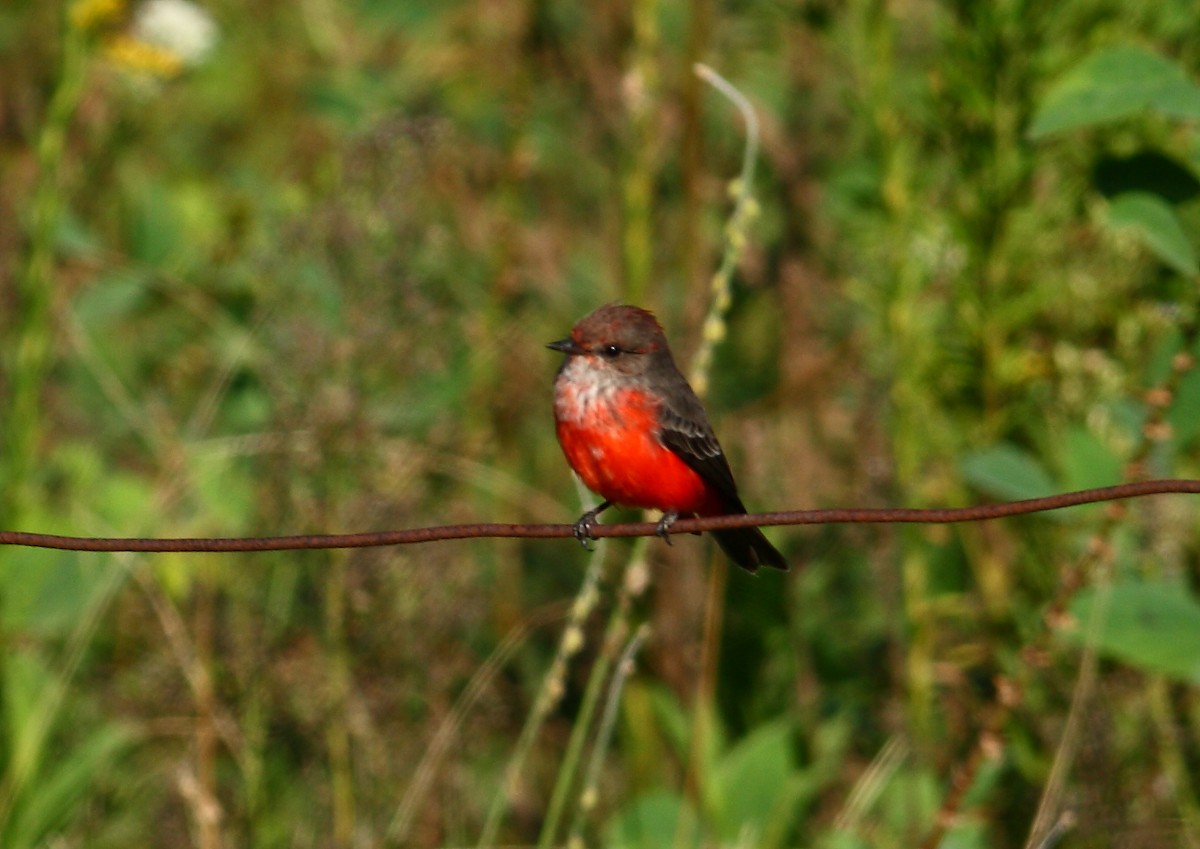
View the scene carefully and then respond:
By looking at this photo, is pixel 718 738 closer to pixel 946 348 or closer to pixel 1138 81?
pixel 946 348

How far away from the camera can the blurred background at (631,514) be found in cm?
385

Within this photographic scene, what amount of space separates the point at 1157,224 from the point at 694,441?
1308 mm

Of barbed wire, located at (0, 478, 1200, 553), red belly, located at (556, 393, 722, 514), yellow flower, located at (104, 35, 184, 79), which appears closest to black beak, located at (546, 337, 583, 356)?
red belly, located at (556, 393, 722, 514)

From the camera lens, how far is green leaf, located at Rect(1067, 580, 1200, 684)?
11.1ft

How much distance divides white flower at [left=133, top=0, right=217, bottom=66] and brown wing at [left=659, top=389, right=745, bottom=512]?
8.00 ft

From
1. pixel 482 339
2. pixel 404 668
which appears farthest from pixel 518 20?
pixel 404 668

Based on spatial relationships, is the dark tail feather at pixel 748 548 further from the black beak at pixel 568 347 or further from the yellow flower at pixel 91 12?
the yellow flower at pixel 91 12

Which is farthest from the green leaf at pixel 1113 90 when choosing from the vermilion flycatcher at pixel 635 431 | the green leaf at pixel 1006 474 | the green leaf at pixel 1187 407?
the vermilion flycatcher at pixel 635 431

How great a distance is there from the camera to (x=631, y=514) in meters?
5.09

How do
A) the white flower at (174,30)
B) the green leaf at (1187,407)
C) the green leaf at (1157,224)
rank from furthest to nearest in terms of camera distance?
the white flower at (174,30) → the green leaf at (1187,407) → the green leaf at (1157,224)

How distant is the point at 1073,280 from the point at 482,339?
1811 mm

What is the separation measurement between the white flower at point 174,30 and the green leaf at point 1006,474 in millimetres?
3072

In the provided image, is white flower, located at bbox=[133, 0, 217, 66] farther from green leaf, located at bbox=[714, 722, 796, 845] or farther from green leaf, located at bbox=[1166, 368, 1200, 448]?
green leaf, located at bbox=[1166, 368, 1200, 448]

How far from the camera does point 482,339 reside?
205 inches
